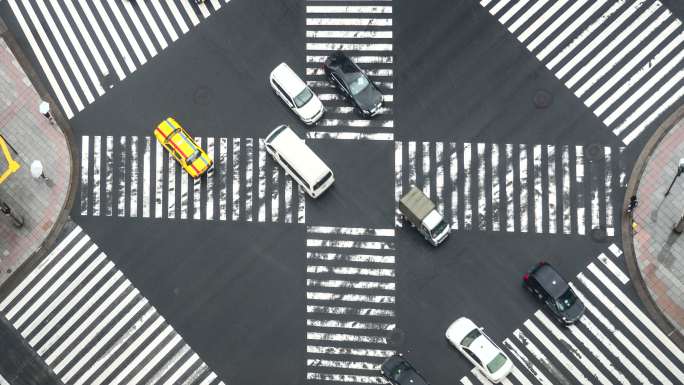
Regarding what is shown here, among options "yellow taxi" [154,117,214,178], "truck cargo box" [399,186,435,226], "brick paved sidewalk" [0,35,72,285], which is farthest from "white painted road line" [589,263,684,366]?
"brick paved sidewalk" [0,35,72,285]

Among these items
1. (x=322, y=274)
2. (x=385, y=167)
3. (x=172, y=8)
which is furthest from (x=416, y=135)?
(x=172, y=8)

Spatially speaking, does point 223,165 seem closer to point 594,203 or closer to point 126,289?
point 126,289

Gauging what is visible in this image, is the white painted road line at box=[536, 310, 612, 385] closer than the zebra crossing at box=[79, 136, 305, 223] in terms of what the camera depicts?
Yes

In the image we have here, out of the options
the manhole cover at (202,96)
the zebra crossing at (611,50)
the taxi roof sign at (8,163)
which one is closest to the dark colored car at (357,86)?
the manhole cover at (202,96)

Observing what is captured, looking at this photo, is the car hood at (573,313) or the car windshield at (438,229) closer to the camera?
the car hood at (573,313)

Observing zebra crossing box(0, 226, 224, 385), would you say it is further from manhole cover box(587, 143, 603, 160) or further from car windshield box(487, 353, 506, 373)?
manhole cover box(587, 143, 603, 160)

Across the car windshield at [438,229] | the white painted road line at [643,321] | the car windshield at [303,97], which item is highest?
the car windshield at [303,97]

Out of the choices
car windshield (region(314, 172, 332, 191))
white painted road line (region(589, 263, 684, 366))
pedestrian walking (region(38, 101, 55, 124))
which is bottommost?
white painted road line (region(589, 263, 684, 366))

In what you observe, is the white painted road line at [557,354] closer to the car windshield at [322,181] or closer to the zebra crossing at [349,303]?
the zebra crossing at [349,303]
